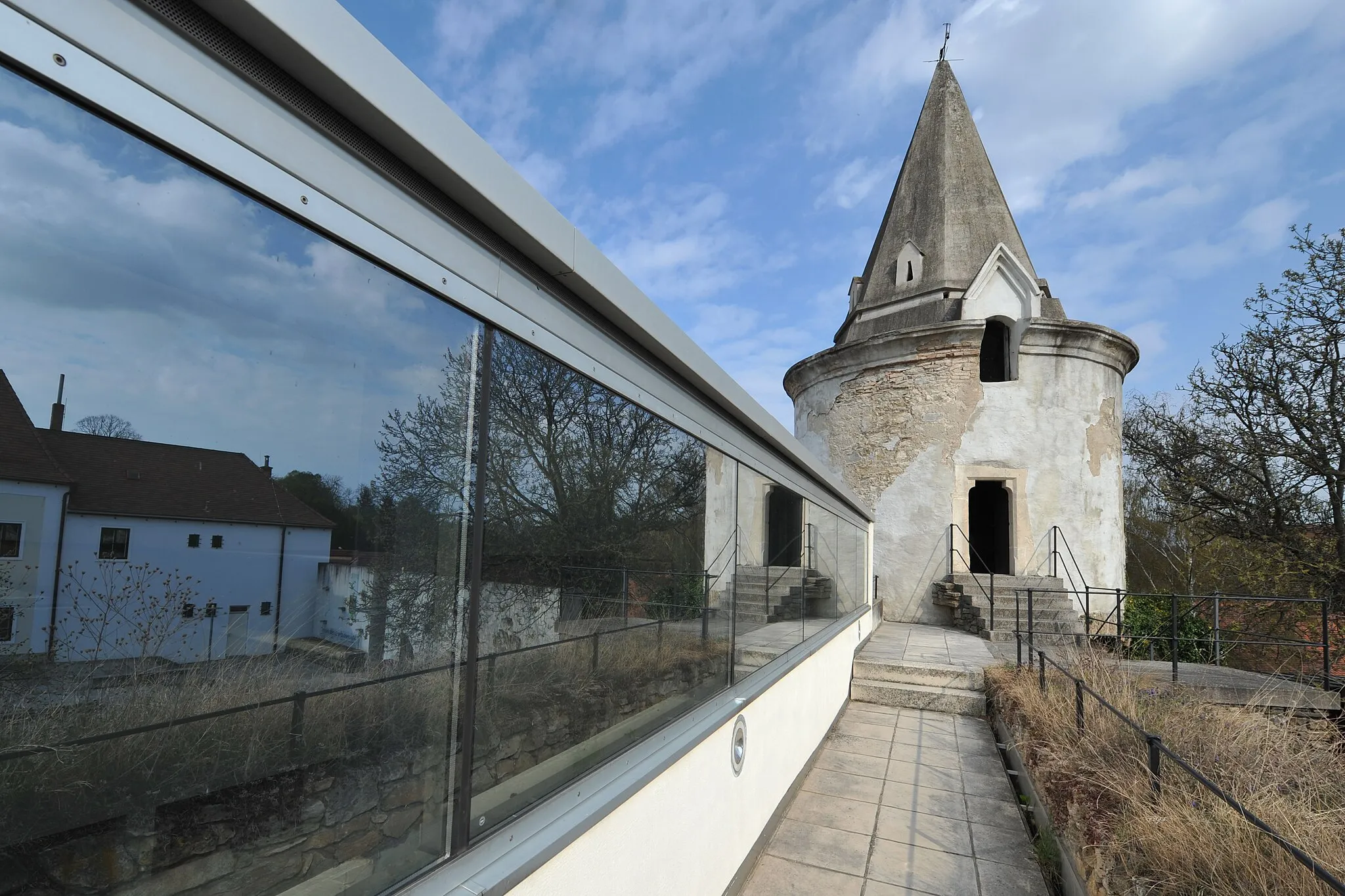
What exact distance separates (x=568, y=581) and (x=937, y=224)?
724 inches

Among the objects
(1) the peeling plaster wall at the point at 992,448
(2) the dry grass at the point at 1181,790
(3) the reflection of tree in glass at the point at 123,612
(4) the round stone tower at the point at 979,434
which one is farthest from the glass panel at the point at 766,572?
(1) the peeling plaster wall at the point at 992,448

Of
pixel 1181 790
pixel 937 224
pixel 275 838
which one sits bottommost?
pixel 1181 790

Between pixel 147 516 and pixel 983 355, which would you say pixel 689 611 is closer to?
pixel 147 516

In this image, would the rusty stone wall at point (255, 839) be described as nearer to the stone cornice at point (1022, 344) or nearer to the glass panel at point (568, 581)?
the glass panel at point (568, 581)

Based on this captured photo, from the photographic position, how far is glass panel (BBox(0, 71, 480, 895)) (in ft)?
3.16

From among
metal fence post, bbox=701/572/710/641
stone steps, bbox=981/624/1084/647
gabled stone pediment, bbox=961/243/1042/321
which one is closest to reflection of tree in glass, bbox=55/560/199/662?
metal fence post, bbox=701/572/710/641

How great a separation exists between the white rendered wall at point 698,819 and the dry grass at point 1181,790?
1641 mm

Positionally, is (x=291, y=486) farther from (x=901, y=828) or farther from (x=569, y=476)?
(x=901, y=828)

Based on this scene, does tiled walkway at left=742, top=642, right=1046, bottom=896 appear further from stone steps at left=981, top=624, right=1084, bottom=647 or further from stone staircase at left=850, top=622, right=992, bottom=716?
stone steps at left=981, top=624, right=1084, bottom=647

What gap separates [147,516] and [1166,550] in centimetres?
2832

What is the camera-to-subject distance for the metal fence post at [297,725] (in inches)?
51.2

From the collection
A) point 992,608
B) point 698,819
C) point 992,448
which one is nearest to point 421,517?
point 698,819

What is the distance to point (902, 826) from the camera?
15.9 ft

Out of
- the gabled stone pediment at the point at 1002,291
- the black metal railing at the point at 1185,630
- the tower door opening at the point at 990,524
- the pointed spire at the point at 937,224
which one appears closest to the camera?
the black metal railing at the point at 1185,630
